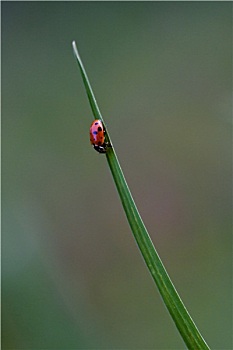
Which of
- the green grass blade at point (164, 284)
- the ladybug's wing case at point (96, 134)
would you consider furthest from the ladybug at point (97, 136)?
the green grass blade at point (164, 284)

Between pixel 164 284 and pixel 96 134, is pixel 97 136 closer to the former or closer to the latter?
pixel 96 134

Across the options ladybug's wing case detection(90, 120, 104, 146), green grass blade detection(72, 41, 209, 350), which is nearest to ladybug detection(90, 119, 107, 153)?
ladybug's wing case detection(90, 120, 104, 146)

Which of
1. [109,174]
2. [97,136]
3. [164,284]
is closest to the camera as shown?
[164,284]

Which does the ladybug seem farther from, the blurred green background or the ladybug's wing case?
the blurred green background

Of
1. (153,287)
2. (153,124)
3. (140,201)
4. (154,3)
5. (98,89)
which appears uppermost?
(154,3)

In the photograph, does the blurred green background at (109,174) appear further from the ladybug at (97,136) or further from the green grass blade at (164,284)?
the green grass blade at (164,284)

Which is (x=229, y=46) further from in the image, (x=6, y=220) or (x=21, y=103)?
(x=6, y=220)

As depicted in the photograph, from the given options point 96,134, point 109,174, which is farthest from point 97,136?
point 109,174

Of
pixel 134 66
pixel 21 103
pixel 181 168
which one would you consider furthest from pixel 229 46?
pixel 21 103
